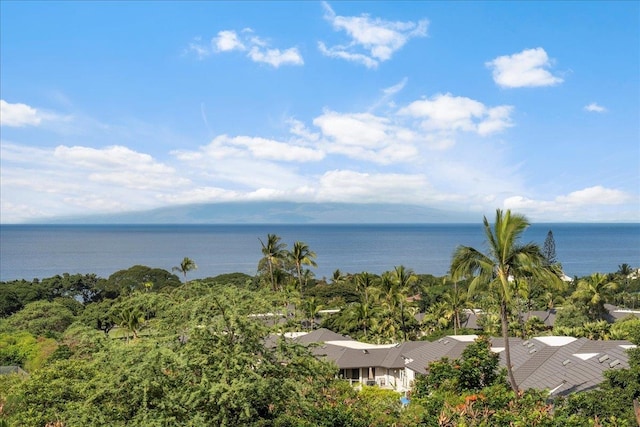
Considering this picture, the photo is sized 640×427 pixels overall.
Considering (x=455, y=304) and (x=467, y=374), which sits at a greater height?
(x=467, y=374)

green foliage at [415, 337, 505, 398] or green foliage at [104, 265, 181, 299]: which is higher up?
green foliage at [415, 337, 505, 398]

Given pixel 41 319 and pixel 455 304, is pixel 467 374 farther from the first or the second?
pixel 41 319

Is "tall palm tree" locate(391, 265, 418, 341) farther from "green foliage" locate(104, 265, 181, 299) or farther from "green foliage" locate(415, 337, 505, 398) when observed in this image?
"green foliage" locate(104, 265, 181, 299)

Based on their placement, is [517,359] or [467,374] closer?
[467,374]

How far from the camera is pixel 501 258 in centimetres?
1695

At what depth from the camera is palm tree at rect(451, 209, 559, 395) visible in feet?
54.5

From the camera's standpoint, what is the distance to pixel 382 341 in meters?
42.1

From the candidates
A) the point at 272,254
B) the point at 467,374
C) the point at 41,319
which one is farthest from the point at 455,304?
the point at 41,319

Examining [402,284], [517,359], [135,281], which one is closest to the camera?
[517,359]

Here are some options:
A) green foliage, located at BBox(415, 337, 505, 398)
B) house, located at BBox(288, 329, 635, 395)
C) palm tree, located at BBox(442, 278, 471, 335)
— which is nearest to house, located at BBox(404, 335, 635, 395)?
house, located at BBox(288, 329, 635, 395)

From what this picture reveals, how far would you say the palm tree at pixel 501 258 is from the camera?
16.6 metres

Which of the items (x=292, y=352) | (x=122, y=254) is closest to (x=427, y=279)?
(x=292, y=352)

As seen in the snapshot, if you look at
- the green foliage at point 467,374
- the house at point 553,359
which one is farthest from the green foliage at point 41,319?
the green foliage at point 467,374

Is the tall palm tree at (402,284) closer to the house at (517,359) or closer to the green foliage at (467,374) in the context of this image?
the house at (517,359)
